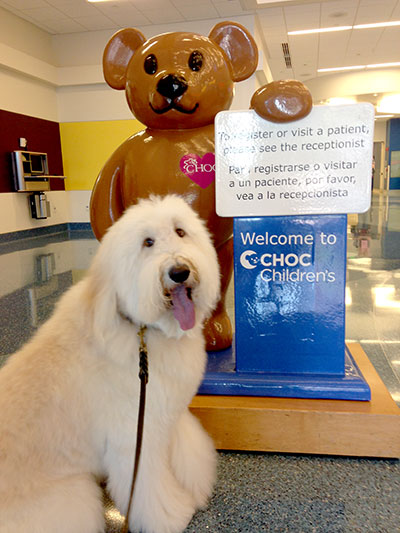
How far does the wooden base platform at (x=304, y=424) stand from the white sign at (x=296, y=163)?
2.46 feet

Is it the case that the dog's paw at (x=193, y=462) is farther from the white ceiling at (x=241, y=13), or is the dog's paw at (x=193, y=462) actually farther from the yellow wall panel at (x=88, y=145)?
the yellow wall panel at (x=88, y=145)

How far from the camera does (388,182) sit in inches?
1027

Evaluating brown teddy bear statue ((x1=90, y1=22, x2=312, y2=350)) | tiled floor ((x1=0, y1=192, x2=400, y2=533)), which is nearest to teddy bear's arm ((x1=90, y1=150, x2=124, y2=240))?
brown teddy bear statue ((x1=90, y1=22, x2=312, y2=350))

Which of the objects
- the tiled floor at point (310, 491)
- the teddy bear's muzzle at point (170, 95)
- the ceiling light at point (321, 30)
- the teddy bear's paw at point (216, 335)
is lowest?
the tiled floor at point (310, 491)

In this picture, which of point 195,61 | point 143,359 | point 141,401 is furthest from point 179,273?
point 195,61

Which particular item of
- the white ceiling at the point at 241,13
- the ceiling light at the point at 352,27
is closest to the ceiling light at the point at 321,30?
the ceiling light at the point at 352,27

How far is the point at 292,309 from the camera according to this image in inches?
69.2

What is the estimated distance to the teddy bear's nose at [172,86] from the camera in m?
1.93

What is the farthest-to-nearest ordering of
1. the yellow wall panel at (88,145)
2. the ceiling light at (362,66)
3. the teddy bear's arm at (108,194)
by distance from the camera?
the ceiling light at (362,66) → the yellow wall panel at (88,145) → the teddy bear's arm at (108,194)

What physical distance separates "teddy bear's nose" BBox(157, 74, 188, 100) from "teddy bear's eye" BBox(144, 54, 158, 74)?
0.11 m

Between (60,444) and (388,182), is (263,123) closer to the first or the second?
(60,444)

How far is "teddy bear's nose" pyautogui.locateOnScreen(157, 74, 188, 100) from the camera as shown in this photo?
1.93 m

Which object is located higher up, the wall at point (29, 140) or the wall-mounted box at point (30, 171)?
the wall at point (29, 140)

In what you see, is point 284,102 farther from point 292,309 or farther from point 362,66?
point 362,66
